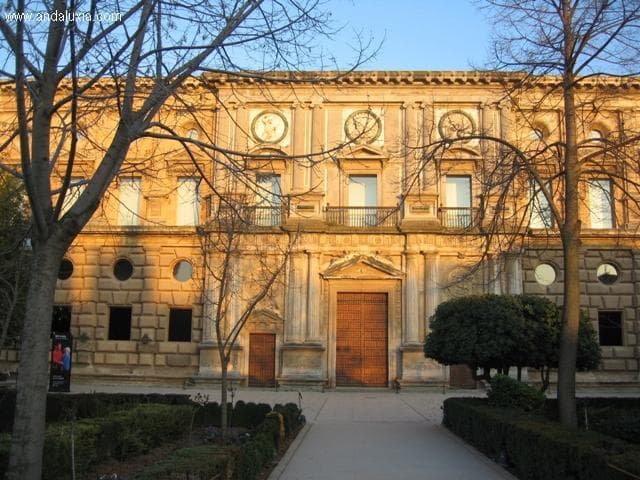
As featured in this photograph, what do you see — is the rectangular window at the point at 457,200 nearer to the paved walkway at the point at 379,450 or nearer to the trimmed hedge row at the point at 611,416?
the paved walkway at the point at 379,450

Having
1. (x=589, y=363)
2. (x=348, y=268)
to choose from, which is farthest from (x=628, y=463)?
(x=348, y=268)

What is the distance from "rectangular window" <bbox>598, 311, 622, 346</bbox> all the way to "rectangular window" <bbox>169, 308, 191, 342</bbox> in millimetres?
18730

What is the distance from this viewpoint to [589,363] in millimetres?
16938

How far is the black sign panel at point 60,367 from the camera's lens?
82.5 ft

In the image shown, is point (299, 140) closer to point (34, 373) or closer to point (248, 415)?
point (248, 415)

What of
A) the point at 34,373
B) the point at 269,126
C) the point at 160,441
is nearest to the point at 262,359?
the point at 269,126

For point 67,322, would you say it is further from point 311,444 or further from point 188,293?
point 311,444

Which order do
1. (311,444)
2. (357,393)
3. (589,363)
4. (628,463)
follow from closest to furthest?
(628,463) → (311,444) → (589,363) → (357,393)

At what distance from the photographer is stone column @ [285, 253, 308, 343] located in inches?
1137

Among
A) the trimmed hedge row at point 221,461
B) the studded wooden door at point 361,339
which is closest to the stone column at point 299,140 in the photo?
the studded wooden door at point 361,339

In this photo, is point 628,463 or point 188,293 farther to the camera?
point 188,293

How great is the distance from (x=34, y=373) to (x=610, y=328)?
28.3 meters

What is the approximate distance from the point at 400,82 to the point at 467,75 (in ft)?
10.3

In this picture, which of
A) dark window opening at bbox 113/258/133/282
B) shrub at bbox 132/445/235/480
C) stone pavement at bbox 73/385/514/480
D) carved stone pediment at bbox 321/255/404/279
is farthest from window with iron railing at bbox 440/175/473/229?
shrub at bbox 132/445/235/480
